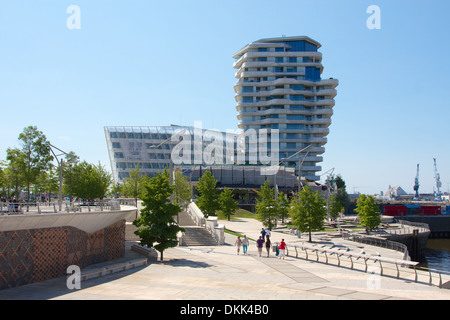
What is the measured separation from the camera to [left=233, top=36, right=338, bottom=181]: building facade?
12338 cm

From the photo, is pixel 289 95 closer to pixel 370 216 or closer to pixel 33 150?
pixel 370 216

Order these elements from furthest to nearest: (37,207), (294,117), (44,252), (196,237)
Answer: (294,117) → (196,237) → (37,207) → (44,252)

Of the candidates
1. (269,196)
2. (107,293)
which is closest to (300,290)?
(107,293)

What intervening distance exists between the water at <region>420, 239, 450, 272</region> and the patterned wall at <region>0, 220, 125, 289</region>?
37.5m

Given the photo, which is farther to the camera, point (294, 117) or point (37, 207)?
point (294, 117)

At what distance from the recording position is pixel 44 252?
2031 cm

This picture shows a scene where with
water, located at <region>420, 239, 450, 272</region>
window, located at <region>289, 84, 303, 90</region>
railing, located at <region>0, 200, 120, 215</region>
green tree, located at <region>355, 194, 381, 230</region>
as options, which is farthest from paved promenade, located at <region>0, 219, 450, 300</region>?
window, located at <region>289, 84, 303, 90</region>

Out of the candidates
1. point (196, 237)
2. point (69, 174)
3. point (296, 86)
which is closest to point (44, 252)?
point (196, 237)

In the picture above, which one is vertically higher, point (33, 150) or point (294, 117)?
point (294, 117)

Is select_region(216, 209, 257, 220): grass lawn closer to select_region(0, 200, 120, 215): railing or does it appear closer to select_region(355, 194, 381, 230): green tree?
select_region(355, 194, 381, 230): green tree

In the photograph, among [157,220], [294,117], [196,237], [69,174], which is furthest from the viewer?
[294,117]

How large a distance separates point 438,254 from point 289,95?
73.8 m
